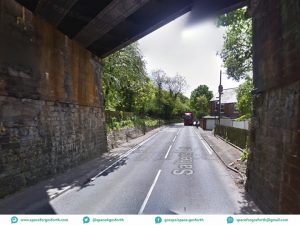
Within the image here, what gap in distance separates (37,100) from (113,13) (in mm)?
5355

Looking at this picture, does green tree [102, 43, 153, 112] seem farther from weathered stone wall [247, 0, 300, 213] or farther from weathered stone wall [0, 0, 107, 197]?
weathered stone wall [247, 0, 300, 213]

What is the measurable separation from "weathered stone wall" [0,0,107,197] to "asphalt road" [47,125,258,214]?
7.89ft

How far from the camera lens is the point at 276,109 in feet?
26.8

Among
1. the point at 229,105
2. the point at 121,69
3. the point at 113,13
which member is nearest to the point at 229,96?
the point at 229,105

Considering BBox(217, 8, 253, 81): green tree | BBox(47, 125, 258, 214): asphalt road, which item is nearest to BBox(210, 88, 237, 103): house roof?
BBox(217, 8, 253, 81): green tree

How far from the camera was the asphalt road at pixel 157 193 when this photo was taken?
8.71 m

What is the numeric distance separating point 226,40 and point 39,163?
2101 centimetres

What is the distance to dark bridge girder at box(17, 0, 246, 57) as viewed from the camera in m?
11.8

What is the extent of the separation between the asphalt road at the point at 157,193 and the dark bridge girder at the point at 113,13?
774 centimetres
